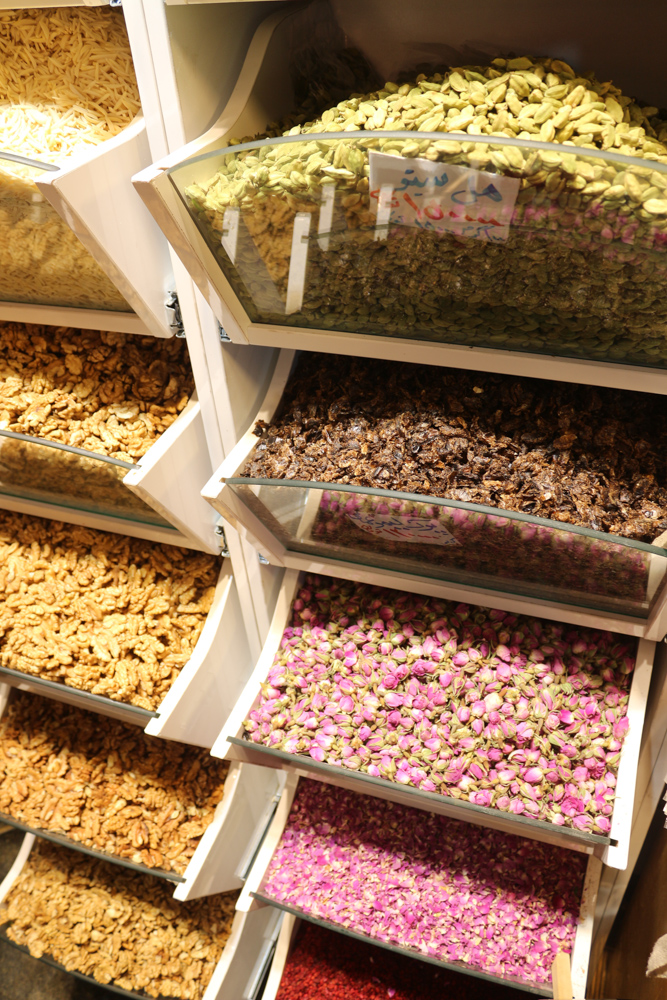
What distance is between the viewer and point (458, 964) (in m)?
1.25

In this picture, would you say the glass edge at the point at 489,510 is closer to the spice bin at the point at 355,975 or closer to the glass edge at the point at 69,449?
the glass edge at the point at 69,449

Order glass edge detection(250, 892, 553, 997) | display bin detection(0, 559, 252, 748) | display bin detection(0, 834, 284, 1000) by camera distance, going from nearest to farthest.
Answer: glass edge detection(250, 892, 553, 997) → display bin detection(0, 559, 252, 748) → display bin detection(0, 834, 284, 1000)

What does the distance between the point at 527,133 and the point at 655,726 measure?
960mm

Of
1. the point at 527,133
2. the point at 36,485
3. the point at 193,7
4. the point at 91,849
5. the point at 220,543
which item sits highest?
the point at 193,7

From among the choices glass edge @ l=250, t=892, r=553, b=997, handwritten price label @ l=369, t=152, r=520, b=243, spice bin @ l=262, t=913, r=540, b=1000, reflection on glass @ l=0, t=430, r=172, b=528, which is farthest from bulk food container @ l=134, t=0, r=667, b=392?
spice bin @ l=262, t=913, r=540, b=1000

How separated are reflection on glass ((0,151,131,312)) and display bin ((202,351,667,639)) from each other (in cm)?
36

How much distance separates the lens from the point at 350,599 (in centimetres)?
135

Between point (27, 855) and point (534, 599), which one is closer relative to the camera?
point (534, 599)

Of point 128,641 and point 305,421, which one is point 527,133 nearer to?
point 305,421

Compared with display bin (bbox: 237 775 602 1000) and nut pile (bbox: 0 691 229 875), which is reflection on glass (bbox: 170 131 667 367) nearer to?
display bin (bbox: 237 775 602 1000)

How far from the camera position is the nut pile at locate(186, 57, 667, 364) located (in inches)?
27.3

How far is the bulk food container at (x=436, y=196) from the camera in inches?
28.0


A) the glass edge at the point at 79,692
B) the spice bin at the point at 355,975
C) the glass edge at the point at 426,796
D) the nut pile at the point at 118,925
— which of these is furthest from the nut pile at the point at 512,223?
the nut pile at the point at 118,925

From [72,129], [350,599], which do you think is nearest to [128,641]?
[350,599]
